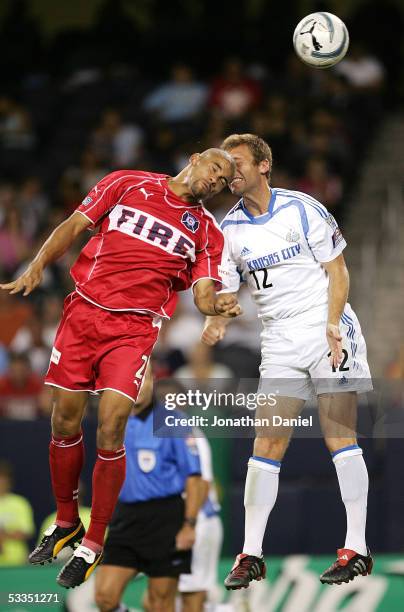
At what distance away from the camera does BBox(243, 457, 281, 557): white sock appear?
7000mm

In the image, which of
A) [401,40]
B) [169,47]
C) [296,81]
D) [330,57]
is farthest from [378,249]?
[330,57]

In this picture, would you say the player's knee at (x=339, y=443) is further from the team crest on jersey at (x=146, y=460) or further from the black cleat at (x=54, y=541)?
the team crest on jersey at (x=146, y=460)

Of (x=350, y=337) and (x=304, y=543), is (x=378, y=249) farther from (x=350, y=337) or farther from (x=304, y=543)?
(x=350, y=337)

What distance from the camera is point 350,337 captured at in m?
7.03

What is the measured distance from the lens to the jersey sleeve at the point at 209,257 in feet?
23.1

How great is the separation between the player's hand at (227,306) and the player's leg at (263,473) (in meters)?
0.62

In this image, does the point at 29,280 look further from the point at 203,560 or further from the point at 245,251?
the point at 203,560

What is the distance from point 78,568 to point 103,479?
48cm

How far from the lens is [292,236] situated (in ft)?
22.9

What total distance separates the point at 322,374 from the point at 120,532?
313 centimetres

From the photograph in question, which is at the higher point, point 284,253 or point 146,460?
point 284,253

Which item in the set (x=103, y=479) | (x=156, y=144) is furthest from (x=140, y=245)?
(x=156, y=144)

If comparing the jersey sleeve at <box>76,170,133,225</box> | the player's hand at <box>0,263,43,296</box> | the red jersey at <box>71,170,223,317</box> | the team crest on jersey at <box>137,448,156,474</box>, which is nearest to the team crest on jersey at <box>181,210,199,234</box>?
the red jersey at <box>71,170,223,317</box>

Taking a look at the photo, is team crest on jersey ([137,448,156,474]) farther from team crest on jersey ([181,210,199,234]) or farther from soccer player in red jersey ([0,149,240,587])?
team crest on jersey ([181,210,199,234])
